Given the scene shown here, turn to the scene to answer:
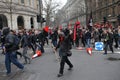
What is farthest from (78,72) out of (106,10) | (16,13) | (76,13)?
(76,13)

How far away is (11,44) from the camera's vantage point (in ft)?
30.0

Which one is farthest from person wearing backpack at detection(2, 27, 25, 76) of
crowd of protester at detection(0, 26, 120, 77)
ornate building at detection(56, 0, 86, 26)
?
ornate building at detection(56, 0, 86, 26)

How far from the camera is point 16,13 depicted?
34750mm

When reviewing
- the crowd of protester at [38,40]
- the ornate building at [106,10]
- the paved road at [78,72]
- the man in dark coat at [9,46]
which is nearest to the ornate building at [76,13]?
the ornate building at [106,10]

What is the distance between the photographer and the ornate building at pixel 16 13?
103 ft

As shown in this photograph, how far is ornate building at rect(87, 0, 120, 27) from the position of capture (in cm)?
4751

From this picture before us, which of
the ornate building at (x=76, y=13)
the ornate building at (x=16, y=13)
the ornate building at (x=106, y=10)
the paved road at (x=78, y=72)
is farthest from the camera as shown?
the ornate building at (x=76, y=13)

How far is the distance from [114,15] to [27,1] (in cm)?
1644

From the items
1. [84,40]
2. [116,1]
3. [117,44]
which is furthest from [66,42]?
[116,1]

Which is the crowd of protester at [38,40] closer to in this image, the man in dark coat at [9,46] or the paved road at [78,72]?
the man in dark coat at [9,46]

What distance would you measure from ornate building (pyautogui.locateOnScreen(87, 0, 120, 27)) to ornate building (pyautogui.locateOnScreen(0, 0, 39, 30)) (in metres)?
10.7

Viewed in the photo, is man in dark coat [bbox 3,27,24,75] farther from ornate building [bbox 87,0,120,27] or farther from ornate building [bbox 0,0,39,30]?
ornate building [bbox 87,0,120,27]

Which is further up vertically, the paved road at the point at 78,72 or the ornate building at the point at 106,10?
the ornate building at the point at 106,10

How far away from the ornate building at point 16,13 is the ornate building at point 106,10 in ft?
35.0
